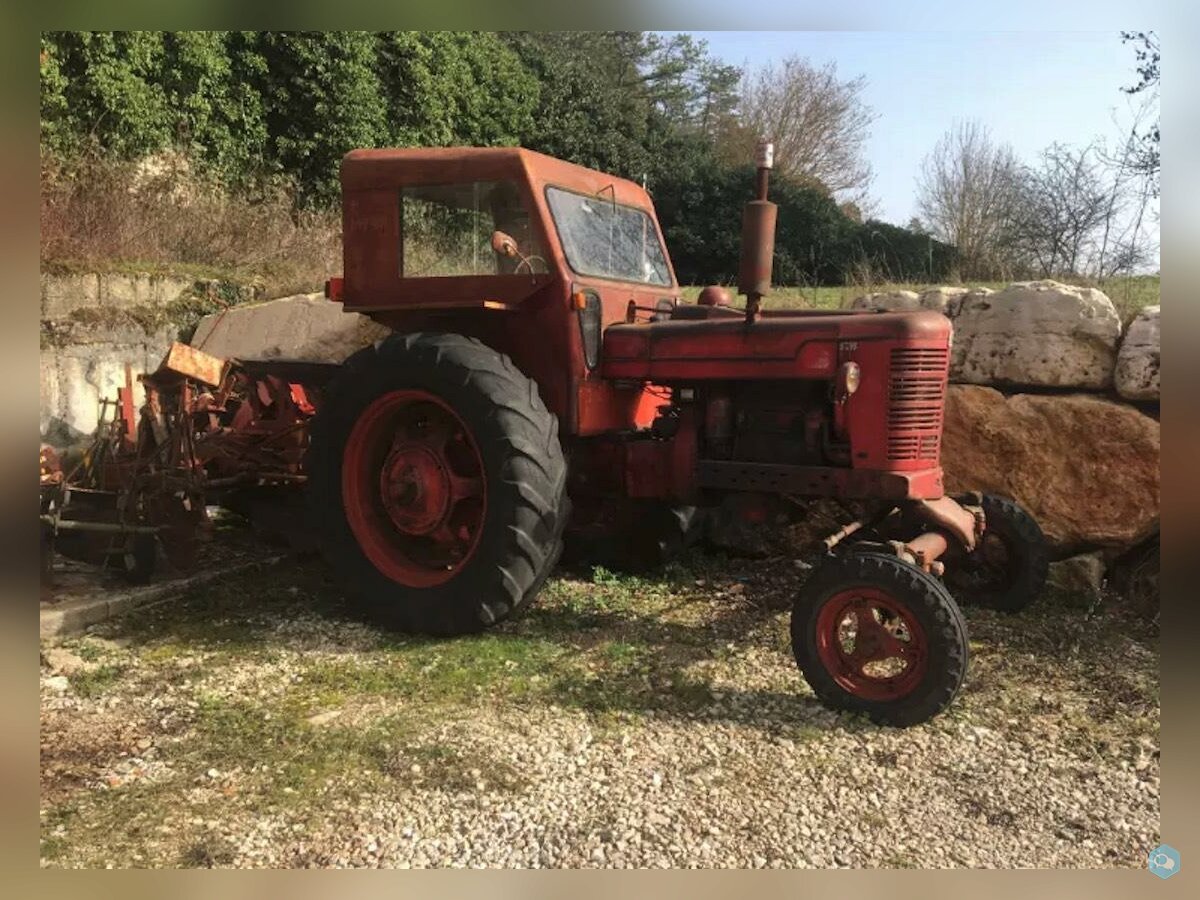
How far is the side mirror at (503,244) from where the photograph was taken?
4340 millimetres

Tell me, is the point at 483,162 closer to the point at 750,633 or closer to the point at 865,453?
the point at 865,453

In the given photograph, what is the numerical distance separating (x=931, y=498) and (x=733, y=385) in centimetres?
106

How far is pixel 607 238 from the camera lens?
480cm

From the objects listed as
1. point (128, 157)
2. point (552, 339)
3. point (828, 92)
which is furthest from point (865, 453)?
point (128, 157)

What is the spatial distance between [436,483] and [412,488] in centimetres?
12

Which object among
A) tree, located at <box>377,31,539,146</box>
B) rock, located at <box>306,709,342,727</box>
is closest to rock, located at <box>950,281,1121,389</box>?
rock, located at <box>306,709,342,727</box>

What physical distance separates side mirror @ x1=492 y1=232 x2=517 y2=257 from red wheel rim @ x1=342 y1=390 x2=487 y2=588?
0.84m

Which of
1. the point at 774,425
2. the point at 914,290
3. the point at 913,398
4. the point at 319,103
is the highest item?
the point at 319,103

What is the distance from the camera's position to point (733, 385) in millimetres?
4336

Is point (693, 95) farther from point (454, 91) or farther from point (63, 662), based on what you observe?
point (63, 662)

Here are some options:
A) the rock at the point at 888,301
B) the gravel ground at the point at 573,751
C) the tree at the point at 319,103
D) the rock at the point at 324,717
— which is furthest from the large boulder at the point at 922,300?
the tree at the point at 319,103

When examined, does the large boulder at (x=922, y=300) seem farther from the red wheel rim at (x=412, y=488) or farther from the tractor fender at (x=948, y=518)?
the red wheel rim at (x=412, y=488)

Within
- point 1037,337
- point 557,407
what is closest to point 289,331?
point 557,407

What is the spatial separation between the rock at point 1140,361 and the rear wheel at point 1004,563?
107 cm
